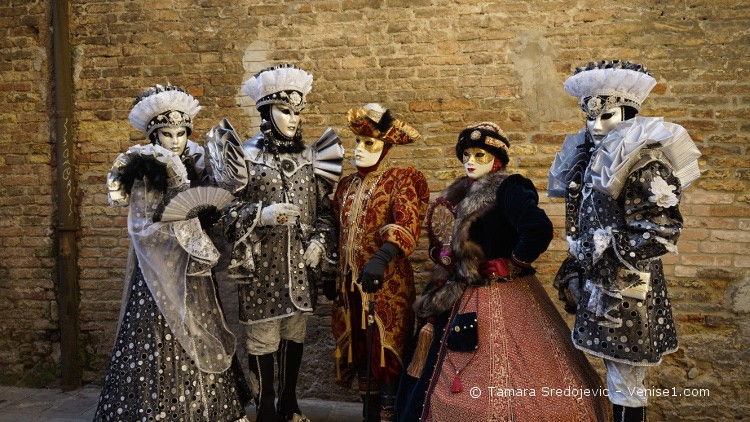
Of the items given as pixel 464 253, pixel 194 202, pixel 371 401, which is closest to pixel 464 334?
pixel 464 253

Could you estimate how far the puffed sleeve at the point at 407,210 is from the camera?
3.53m

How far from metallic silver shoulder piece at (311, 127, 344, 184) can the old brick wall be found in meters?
0.76

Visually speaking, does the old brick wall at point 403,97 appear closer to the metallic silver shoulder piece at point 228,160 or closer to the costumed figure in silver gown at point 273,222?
the costumed figure in silver gown at point 273,222

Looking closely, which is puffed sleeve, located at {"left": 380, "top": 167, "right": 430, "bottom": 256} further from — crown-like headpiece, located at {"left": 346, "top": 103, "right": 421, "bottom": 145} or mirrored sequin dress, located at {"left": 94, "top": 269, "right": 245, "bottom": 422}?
mirrored sequin dress, located at {"left": 94, "top": 269, "right": 245, "bottom": 422}

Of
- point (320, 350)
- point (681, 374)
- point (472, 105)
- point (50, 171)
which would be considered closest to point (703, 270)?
point (681, 374)

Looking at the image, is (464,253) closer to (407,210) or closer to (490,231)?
(490,231)

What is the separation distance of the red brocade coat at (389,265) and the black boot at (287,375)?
31cm

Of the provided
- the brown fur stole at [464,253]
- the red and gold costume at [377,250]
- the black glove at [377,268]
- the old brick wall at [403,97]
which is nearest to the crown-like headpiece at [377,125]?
the red and gold costume at [377,250]

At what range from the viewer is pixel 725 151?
4.20 meters

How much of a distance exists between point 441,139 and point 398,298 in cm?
136

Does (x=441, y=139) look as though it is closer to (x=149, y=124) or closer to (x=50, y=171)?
(x=149, y=124)

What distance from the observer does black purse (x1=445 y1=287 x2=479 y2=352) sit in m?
3.22

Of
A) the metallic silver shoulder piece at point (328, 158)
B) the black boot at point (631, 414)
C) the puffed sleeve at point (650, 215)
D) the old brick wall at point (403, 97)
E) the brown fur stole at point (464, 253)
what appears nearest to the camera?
the puffed sleeve at point (650, 215)

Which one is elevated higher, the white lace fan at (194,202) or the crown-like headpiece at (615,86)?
the crown-like headpiece at (615,86)
